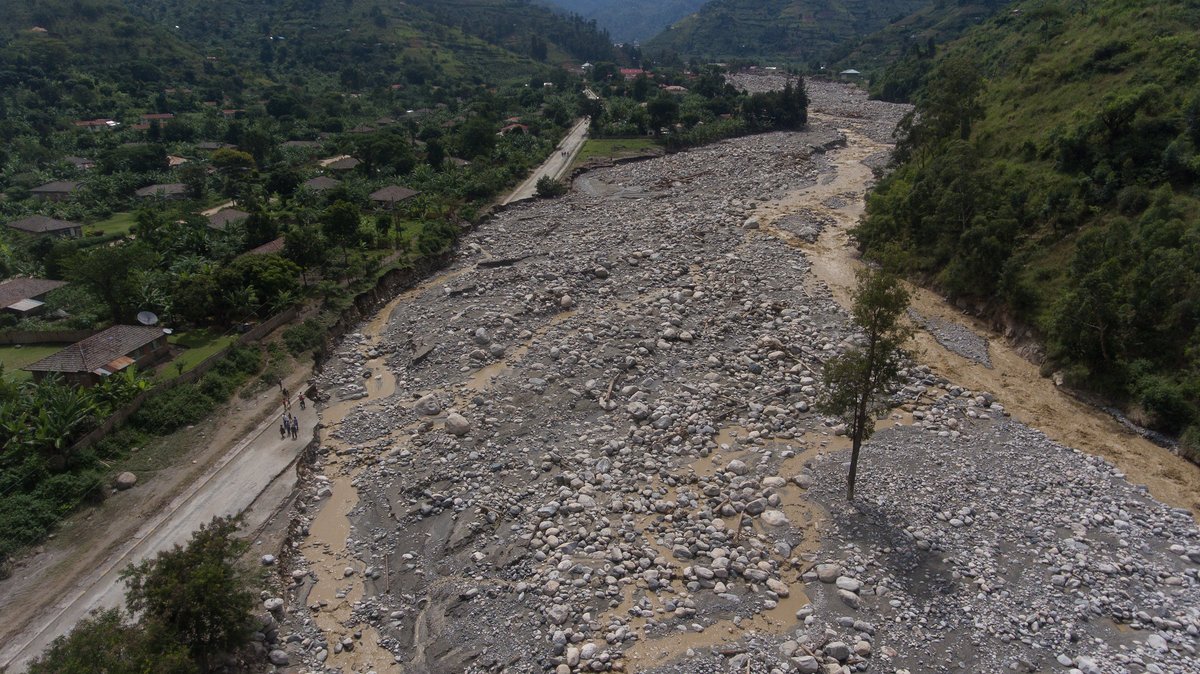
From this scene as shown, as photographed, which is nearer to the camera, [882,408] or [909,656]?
[909,656]

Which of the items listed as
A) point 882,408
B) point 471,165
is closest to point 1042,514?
point 882,408

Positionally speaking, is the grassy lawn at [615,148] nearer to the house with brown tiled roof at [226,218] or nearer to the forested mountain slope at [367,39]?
the house with brown tiled roof at [226,218]

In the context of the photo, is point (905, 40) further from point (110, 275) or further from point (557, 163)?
point (110, 275)

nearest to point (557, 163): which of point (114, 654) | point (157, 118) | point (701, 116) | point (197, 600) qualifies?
point (701, 116)

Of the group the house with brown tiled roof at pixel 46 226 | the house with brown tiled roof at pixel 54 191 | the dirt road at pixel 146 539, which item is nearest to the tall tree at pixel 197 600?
the dirt road at pixel 146 539

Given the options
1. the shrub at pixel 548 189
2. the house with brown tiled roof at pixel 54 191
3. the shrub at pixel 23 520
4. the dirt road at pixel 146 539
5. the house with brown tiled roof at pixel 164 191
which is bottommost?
the dirt road at pixel 146 539

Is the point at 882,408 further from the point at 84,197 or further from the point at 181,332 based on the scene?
the point at 84,197
